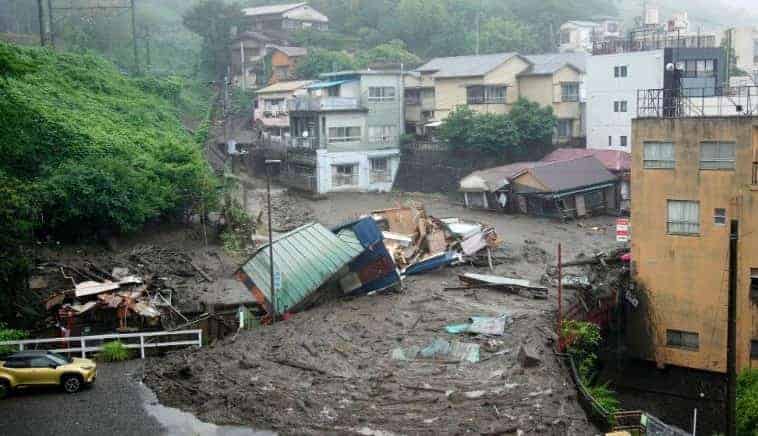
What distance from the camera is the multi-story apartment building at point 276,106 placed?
54.7 meters

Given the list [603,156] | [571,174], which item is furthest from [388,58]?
[571,174]

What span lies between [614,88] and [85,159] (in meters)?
29.2

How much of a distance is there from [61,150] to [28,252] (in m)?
8.87

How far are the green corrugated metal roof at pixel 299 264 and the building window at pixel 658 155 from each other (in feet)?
35.2

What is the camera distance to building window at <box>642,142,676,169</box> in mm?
25938

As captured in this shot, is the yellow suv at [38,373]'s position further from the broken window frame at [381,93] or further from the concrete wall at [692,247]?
the broken window frame at [381,93]

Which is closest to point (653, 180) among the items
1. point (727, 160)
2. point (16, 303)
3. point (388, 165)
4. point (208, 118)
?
point (727, 160)

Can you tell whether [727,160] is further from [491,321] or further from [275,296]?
[275,296]

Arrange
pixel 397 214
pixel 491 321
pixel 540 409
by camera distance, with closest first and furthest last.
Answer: pixel 540 409, pixel 491 321, pixel 397 214

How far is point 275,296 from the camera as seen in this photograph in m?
23.8

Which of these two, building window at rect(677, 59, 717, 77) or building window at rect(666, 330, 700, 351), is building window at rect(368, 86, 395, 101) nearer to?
building window at rect(677, 59, 717, 77)

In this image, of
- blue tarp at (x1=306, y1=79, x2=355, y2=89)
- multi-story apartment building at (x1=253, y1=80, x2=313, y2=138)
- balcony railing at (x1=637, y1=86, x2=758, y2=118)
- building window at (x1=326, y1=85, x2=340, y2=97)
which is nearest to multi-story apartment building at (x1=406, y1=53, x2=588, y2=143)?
blue tarp at (x1=306, y1=79, x2=355, y2=89)

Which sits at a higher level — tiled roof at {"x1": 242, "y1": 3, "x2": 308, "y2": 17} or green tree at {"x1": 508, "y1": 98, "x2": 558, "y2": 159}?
tiled roof at {"x1": 242, "y1": 3, "x2": 308, "y2": 17}

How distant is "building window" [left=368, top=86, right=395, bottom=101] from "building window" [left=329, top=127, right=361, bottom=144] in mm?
2627
